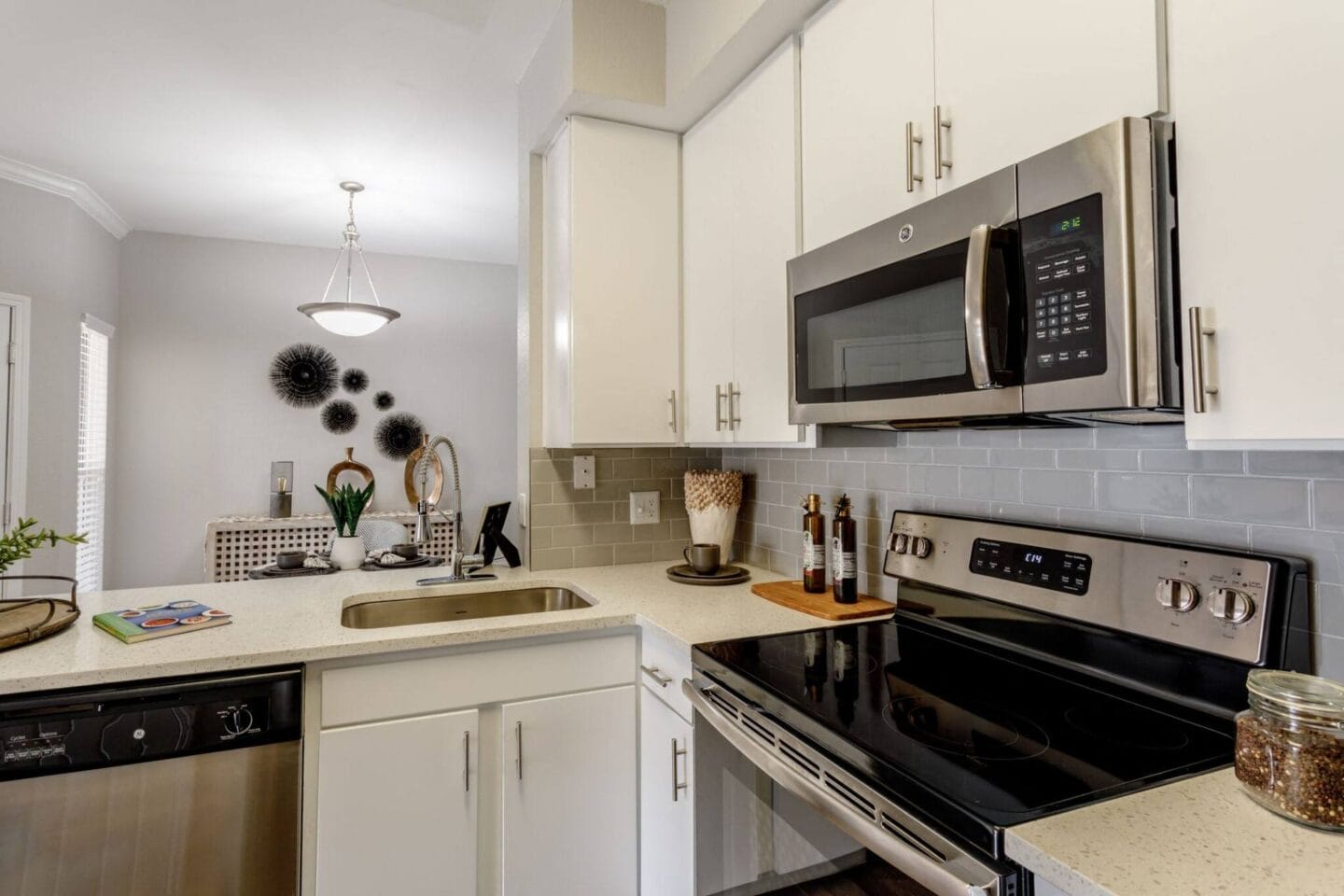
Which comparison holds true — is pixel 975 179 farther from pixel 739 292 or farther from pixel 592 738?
pixel 592 738

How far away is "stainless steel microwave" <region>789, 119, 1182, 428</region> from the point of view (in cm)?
86

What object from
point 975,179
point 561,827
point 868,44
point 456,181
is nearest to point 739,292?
point 868,44

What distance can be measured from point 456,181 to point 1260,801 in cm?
373

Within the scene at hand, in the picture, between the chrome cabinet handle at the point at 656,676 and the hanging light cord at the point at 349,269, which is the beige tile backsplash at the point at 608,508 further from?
the hanging light cord at the point at 349,269

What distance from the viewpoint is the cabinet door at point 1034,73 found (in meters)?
0.89

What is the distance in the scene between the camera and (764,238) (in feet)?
5.64

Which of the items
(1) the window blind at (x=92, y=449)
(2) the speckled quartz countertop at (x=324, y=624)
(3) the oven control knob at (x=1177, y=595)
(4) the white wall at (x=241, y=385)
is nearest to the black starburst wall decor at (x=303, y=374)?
(4) the white wall at (x=241, y=385)

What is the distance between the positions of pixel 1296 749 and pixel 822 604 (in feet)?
3.33

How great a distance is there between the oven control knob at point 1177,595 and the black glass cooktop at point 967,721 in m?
0.15

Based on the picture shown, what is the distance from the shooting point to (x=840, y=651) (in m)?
1.37

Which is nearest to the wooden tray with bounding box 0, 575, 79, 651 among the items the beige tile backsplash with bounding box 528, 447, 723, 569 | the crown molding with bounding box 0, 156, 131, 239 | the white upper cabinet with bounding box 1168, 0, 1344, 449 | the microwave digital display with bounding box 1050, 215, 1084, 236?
the beige tile backsplash with bounding box 528, 447, 723, 569

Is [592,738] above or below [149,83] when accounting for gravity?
below

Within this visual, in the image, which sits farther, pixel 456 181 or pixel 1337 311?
pixel 456 181

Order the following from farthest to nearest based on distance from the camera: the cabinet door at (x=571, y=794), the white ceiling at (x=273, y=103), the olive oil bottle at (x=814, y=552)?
the white ceiling at (x=273, y=103), the olive oil bottle at (x=814, y=552), the cabinet door at (x=571, y=794)
